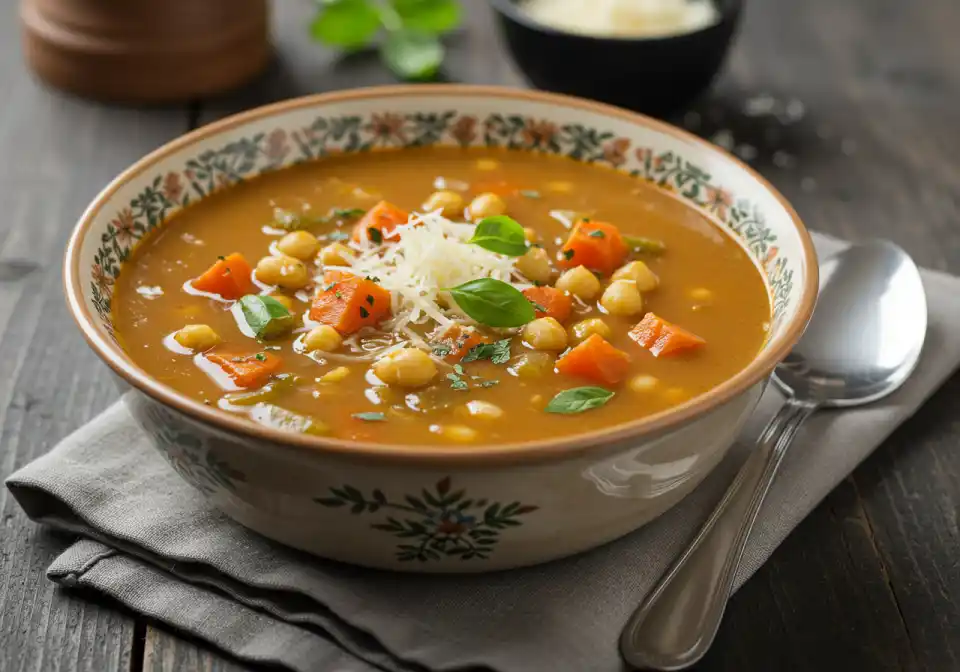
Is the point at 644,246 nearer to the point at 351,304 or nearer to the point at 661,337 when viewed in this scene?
the point at 661,337

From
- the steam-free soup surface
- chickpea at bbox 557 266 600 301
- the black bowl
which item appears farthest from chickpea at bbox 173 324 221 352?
the black bowl

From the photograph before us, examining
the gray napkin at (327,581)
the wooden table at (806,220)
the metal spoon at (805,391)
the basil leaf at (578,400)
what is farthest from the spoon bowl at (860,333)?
the basil leaf at (578,400)

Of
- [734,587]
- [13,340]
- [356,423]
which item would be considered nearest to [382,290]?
[356,423]

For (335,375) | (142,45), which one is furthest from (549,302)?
(142,45)

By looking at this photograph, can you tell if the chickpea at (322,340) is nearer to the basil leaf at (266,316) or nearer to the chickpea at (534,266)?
the basil leaf at (266,316)

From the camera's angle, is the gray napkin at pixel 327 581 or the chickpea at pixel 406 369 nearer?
the gray napkin at pixel 327 581
